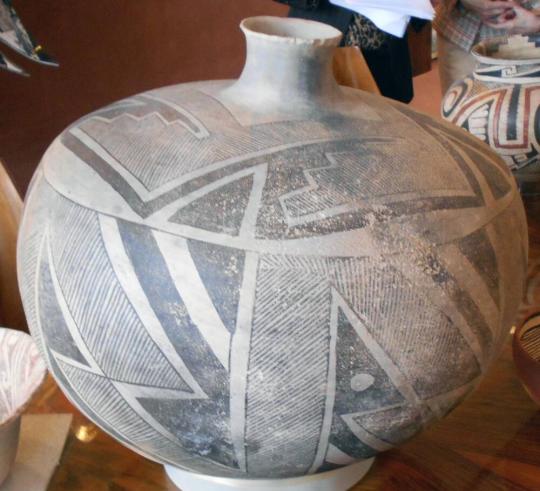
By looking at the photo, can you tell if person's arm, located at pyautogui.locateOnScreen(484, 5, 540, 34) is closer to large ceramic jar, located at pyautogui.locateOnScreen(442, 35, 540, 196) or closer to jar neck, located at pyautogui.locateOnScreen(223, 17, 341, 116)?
large ceramic jar, located at pyautogui.locateOnScreen(442, 35, 540, 196)

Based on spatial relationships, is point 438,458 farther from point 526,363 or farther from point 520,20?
point 520,20

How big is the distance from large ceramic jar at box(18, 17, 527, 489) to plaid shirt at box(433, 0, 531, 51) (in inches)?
51.6

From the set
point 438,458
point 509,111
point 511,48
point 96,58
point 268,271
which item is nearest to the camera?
point 268,271

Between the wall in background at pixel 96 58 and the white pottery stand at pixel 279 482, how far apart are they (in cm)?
92

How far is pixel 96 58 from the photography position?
1.83 m

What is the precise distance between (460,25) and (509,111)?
0.58m

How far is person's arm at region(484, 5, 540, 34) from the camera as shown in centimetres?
171

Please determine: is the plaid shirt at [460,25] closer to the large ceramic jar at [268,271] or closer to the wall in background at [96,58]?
the wall in background at [96,58]

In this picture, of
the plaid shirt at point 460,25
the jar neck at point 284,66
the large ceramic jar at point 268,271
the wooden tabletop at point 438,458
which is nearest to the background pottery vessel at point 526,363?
the wooden tabletop at point 438,458

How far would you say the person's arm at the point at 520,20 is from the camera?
1.71 m

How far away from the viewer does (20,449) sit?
81 centimetres

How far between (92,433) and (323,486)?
268mm

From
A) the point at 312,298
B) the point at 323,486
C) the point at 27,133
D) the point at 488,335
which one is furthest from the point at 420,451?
the point at 27,133

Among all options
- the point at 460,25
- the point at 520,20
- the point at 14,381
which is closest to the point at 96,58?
the point at 460,25
